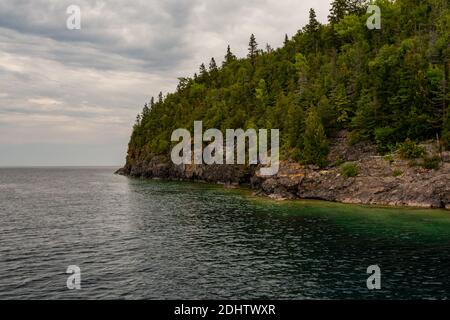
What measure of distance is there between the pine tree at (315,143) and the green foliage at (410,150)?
50.8 ft

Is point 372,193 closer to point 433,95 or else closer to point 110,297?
point 433,95

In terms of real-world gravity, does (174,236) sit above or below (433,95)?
below

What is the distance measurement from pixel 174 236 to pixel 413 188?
144 ft

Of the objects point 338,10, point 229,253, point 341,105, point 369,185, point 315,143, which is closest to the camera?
point 229,253

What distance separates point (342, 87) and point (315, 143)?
18.7 m

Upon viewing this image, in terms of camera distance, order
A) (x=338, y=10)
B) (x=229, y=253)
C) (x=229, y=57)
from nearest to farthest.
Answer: (x=229, y=253) < (x=338, y=10) < (x=229, y=57)

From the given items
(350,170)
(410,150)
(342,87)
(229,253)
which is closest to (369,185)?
(350,170)

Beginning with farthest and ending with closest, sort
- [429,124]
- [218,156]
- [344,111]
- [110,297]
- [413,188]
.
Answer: [218,156], [344,111], [429,124], [413,188], [110,297]

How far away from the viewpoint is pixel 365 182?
7112 centimetres

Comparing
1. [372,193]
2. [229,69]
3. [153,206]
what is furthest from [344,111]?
[229,69]

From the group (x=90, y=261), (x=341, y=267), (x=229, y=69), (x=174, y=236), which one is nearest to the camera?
(x=341, y=267)

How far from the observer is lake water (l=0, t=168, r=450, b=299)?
90.5 feet

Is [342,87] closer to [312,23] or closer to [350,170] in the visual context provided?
Result: [350,170]

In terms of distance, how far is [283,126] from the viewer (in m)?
104
